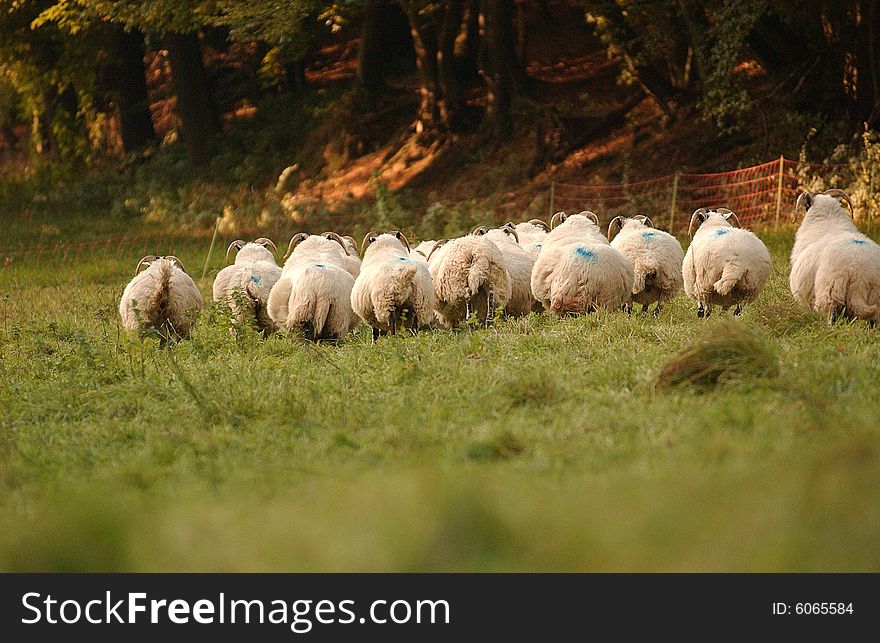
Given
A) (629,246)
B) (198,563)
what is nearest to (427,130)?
(629,246)

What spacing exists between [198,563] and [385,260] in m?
7.42

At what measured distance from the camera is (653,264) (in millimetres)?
11898

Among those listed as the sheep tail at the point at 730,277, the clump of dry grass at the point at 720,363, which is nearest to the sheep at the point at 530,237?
the sheep tail at the point at 730,277

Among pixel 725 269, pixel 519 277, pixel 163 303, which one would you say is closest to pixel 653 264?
pixel 725 269

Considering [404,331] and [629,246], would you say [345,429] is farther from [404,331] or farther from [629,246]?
[629,246]

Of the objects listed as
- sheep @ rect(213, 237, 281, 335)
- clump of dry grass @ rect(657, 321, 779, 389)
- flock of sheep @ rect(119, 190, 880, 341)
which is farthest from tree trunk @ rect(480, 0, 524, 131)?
clump of dry grass @ rect(657, 321, 779, 389)

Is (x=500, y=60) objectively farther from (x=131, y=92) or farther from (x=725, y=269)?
(x=725, y=269)

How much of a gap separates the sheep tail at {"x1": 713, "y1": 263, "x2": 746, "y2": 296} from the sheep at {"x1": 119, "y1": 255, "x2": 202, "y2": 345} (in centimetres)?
548

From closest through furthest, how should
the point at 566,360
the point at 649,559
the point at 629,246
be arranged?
the point at 649,559 → the point at 566,360 → the point at 629,246

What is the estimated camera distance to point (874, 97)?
2045 centimetres

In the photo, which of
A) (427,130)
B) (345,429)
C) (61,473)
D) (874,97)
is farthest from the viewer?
(427,130)

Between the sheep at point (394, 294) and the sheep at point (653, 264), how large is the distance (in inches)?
92.0

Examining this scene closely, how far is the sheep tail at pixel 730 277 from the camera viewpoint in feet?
35.0

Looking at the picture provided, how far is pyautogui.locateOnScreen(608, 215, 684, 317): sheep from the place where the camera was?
11945mm
